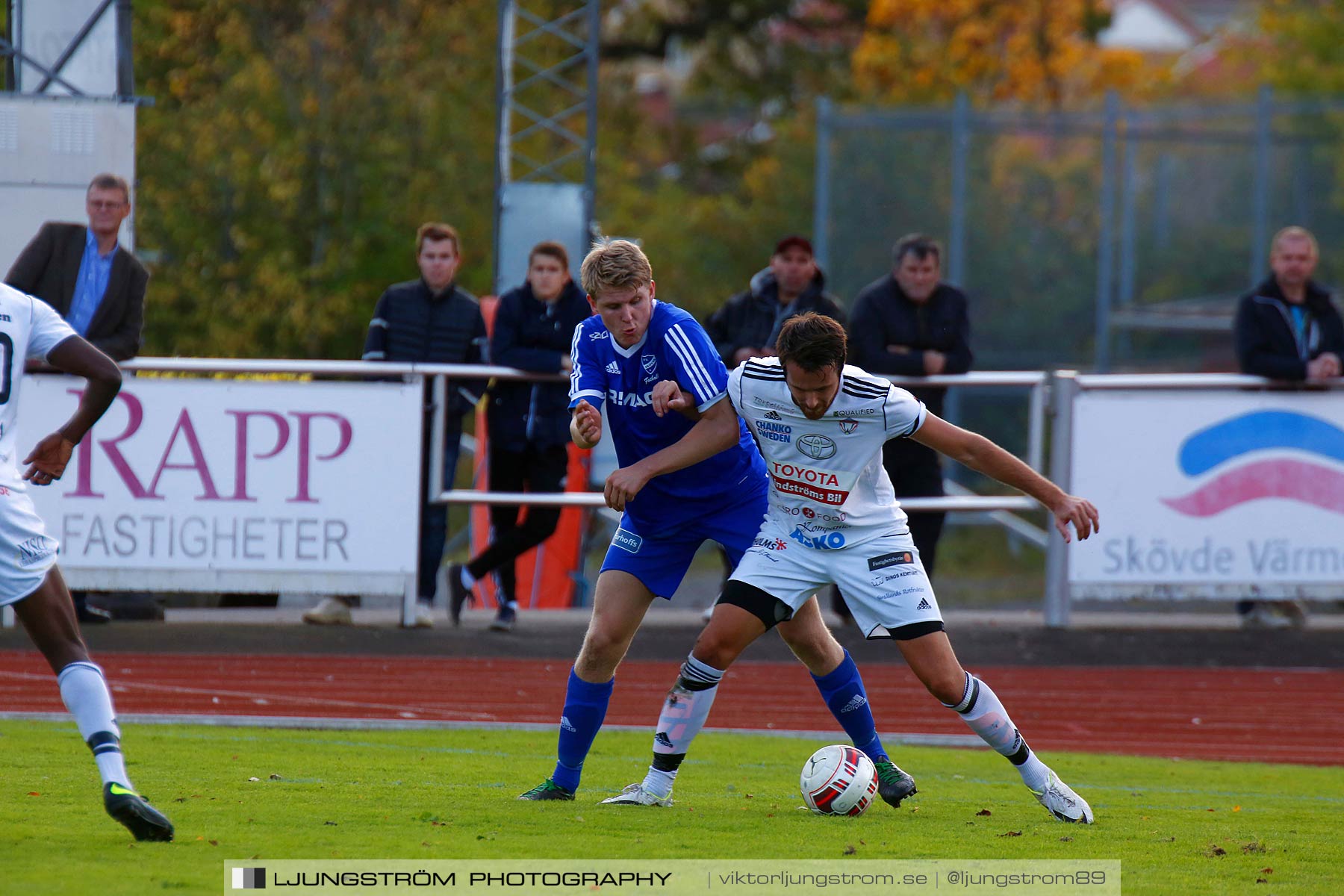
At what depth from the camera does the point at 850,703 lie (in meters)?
6.35

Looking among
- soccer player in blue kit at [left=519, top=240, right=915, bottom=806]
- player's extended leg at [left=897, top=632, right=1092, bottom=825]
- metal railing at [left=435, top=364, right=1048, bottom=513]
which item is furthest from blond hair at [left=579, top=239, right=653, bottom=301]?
metal railing at [left=435, top=364, right=1048, bottom=513]

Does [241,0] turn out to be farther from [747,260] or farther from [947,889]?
[947,889]

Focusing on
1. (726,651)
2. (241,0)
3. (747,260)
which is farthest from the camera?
(747,260)

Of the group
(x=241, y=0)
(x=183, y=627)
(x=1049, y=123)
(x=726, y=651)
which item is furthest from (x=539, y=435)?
(x=241, y=0)

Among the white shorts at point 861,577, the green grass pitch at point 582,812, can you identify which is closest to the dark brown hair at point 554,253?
the green grass pitch at point 582,812

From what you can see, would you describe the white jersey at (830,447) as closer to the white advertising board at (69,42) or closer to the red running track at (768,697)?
the red running track at (768,697)

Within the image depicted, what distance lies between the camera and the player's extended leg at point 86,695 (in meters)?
5.05

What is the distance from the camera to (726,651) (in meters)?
6.03

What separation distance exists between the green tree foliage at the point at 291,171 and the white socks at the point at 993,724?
1655 centimetres

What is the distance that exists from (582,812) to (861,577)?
1250 millimetres

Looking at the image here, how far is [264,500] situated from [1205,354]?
1549 centimetres

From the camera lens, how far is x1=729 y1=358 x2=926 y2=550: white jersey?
19.2ft

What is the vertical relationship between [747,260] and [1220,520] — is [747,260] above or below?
above

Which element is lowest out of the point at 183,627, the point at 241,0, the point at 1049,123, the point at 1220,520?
the point at 183,627
